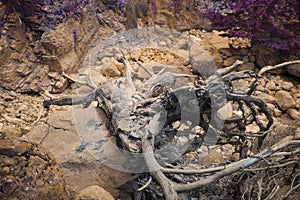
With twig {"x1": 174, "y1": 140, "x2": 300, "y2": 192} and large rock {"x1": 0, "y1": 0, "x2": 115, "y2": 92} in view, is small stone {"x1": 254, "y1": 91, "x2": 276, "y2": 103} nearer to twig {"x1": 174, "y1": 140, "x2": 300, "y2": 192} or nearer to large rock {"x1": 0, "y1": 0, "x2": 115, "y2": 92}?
twig {"x1": 174, "y1": 140, "x2": 300, "y2": 192}

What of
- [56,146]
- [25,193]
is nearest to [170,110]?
[56,146]

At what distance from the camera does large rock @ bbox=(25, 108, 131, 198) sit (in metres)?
1.92

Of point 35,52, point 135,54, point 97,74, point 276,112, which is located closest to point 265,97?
point 276,112

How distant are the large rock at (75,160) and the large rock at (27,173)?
0.37 meters

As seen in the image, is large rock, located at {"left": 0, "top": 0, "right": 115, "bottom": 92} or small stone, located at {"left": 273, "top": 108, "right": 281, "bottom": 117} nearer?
small stone, located at {"left": 273, "top": 108, "right": 281, "bottom": 117}

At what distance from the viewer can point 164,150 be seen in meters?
2.02

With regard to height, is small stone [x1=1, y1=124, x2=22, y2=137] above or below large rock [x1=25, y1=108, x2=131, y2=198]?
below

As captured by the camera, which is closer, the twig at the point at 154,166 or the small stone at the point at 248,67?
the twig at the point at 154,166

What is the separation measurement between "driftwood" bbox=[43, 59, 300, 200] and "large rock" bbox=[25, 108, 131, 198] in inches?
7.6

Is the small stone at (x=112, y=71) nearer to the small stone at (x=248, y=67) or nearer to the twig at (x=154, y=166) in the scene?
the small stone at (x=248, y=67)

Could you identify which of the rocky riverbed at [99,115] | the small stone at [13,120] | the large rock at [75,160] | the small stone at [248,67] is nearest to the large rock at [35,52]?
the rocky riverbed at [99,115]

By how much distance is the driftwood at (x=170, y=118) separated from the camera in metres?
1.58

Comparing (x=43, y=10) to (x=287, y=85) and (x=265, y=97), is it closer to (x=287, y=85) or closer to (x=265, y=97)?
(x=265, y=97)

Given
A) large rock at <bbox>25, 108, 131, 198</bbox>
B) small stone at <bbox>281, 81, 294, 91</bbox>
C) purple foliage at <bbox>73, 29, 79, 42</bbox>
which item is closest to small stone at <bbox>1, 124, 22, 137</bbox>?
large rock at <bbox>25, 108, 131, 198</bbox>
